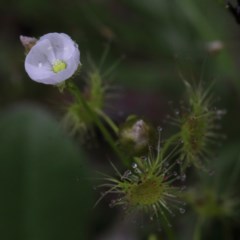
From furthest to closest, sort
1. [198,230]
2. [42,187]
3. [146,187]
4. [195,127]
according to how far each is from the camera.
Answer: [42,187], [198,230], [195,127], [146,187]

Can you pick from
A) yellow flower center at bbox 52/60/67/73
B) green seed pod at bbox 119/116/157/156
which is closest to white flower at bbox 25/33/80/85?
yellow flower center at bbox 52/60/67/73

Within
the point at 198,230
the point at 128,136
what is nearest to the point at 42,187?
the point at 198,230

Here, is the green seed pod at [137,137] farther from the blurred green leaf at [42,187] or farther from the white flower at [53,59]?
the blurred green leaf at [42,187]

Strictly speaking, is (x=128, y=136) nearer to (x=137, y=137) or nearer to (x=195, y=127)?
(x=137, y=137)

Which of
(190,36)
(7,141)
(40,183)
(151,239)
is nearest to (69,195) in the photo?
(40,183)

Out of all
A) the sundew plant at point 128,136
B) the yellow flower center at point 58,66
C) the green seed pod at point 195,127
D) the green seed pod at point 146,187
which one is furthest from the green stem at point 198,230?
the yellow flower center at point 58,66

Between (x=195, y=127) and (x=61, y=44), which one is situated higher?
(x=61, y=44)

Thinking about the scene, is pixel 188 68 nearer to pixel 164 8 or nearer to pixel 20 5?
pixel 164 8
